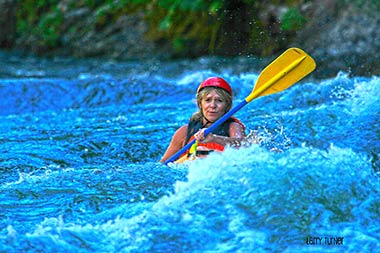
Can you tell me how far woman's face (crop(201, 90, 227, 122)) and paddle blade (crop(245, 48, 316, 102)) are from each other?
0.91 ft

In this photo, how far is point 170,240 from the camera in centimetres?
363

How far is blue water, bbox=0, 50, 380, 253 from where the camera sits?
3.65m

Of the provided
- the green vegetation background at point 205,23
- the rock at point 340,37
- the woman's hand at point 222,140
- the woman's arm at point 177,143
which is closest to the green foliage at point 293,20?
the green vegetation background at point 205,23

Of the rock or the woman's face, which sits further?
the rock

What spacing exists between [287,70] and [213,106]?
1.97ft

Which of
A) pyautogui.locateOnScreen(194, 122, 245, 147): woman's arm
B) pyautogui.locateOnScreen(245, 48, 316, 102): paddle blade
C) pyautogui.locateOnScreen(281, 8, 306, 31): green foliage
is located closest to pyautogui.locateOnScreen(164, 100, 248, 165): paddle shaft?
pyautogui.locateOnScreen(194, 122, 245, 147): woman's arm

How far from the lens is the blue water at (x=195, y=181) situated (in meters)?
3.65

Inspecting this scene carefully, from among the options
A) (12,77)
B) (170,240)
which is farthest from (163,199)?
(12,77)

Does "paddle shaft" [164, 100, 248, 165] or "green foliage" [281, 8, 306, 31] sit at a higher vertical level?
"green foliage" [281, 8, 306, 31]

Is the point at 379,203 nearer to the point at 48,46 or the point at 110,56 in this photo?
the point at 110,56

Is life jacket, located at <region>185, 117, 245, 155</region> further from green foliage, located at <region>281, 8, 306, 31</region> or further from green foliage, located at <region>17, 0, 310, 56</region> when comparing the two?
green foliage, located at <region>281, 8, 306, 31</region>

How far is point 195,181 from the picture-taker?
414cm

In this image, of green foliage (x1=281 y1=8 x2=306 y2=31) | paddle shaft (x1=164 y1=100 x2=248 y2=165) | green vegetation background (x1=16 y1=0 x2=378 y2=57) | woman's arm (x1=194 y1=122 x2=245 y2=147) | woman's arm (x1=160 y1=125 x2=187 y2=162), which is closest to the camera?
paddle shaft (x1=164 y1=100 x2=248 y2=165)

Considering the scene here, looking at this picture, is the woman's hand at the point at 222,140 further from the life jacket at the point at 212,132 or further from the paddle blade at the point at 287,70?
the paddle blade at the point at 287,70
